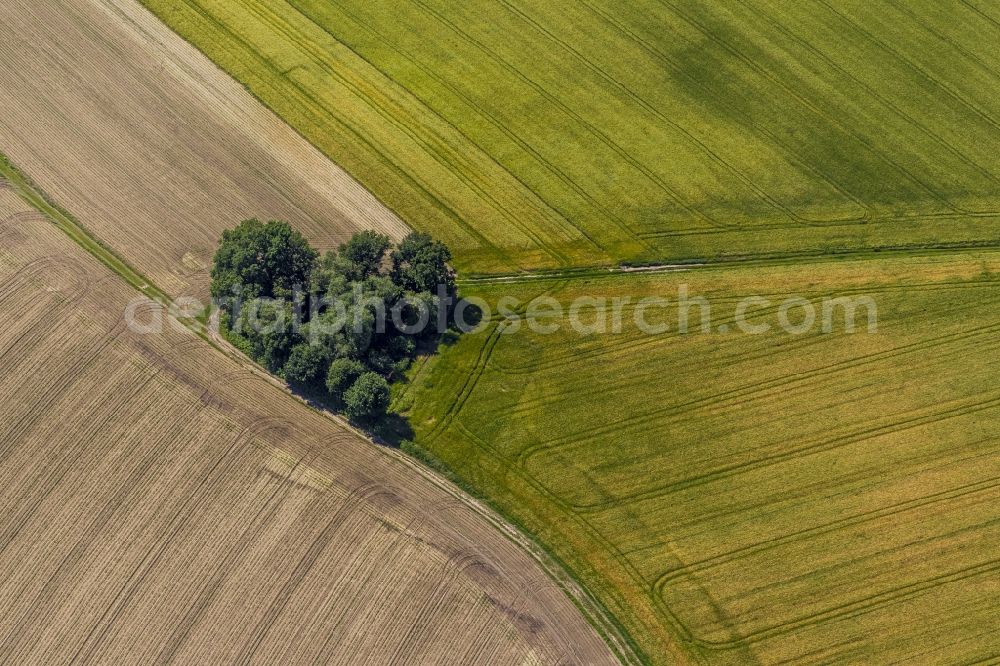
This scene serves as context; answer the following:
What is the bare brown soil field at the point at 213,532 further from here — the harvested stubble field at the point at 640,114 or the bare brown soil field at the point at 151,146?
the harvested stubble field at the point at 640,114

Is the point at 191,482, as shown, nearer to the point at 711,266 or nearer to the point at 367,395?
the point at 367,395

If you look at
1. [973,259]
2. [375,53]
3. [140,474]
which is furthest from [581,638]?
[375,53]

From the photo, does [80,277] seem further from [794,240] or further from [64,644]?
[794,240]

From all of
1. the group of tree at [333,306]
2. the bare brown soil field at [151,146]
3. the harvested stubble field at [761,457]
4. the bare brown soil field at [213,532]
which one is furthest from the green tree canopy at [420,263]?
the bare brown soil field at [213,532]

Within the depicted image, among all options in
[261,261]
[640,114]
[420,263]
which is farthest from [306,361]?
[640,114]

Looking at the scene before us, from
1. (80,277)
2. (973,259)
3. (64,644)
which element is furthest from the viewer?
(973,259)

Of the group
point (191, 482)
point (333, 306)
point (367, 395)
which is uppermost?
point (333, 306)
